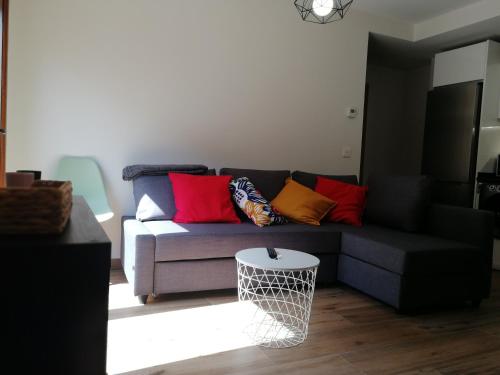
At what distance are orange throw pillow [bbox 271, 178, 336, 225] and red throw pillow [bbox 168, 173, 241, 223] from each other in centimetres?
42

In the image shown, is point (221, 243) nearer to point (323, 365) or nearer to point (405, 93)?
point (323, 365)

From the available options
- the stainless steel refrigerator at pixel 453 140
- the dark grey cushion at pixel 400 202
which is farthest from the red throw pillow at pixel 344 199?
the stainless steel refrigerator at pixel 453 140

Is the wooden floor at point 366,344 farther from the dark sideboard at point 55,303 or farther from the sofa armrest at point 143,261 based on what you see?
the dark sideboard at point 55,303

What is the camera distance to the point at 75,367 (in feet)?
2.38

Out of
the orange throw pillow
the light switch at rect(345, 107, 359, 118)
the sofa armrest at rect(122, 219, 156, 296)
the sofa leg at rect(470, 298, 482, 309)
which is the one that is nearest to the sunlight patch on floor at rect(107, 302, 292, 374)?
the sofa armrest at rect(122, 219, 156, 296)

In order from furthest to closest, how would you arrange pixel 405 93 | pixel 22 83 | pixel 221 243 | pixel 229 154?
pixel 405 93, pixel 229 154, pixel 22 83, pixel 221 243

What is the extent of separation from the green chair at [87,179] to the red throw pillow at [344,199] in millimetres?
1813

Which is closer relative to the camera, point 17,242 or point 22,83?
point 17,242

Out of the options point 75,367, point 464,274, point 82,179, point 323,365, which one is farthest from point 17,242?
point 464,274

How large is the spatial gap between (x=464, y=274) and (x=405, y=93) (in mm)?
3823

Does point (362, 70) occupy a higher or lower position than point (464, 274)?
higher

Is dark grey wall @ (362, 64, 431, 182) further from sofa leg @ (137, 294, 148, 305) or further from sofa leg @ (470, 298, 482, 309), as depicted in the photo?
sofa leg @ (137, 294, 148, 305)

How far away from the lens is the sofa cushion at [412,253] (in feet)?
8.03

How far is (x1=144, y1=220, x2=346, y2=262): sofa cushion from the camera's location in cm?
251
